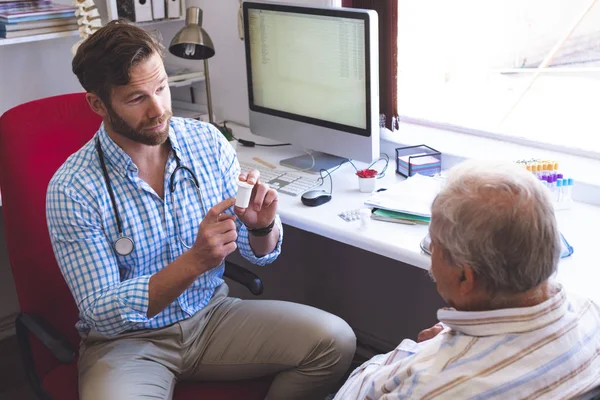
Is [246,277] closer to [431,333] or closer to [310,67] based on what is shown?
[431,333]

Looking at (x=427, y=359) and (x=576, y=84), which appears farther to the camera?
(x=576, y=84)

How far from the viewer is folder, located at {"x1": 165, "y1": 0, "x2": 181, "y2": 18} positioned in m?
2.68

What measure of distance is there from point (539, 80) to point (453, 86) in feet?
2.26

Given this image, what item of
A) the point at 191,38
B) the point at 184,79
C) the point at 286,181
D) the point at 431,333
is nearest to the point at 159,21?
the point at 184,79

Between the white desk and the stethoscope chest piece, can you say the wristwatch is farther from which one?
the stethoscope chest piece

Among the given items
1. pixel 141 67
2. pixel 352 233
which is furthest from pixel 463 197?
pixel 141 67

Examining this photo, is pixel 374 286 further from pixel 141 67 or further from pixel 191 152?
pixel 141 67

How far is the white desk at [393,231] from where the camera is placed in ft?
4.90

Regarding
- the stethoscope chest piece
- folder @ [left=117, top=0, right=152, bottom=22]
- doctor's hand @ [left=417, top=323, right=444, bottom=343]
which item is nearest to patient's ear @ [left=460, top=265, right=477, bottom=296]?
doctor's hand @ [left=417, top=323, right=444, bottom=343]

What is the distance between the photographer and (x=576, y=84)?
5516 mm

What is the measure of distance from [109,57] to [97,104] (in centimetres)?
13

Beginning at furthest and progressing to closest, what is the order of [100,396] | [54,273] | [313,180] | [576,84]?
[576,84]
[313,180]
[54,273]
[100,396]

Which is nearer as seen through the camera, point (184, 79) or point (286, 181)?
point (286, 181)

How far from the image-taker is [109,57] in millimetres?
1552
